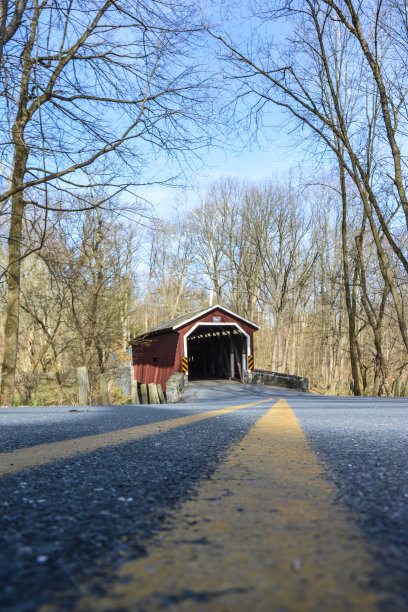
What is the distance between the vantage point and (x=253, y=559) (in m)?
0.85

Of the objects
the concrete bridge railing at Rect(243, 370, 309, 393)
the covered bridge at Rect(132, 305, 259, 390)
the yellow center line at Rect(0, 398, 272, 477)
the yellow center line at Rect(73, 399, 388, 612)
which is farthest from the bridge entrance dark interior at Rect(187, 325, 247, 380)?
the yellow center line at Rect(73, 399, 388, 612)

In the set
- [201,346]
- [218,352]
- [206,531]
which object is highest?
[201,346]

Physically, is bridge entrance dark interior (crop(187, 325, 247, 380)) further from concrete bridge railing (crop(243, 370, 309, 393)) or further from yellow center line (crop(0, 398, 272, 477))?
yellow center line (crop(0, 398, 272, 477))

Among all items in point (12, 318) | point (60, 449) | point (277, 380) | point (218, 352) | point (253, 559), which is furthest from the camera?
point (218, 352)

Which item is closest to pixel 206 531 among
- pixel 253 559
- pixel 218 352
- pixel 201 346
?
pixel 253 559

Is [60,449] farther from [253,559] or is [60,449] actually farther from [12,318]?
[12,318]

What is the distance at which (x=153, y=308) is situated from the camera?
153 feet

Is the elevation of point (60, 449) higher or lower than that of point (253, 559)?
lower

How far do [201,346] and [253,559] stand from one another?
105 feet

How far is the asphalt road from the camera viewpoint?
70cm

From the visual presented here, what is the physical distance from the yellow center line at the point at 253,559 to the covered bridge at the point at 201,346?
824 inches

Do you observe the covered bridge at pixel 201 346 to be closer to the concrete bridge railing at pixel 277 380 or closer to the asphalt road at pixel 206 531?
the concrete bridge railing at pixel 277 380

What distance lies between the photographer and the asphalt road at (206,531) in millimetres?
704

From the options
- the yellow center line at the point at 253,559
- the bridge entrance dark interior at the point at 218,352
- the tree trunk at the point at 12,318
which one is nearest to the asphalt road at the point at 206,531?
the yellow center line at the point at 253,559
